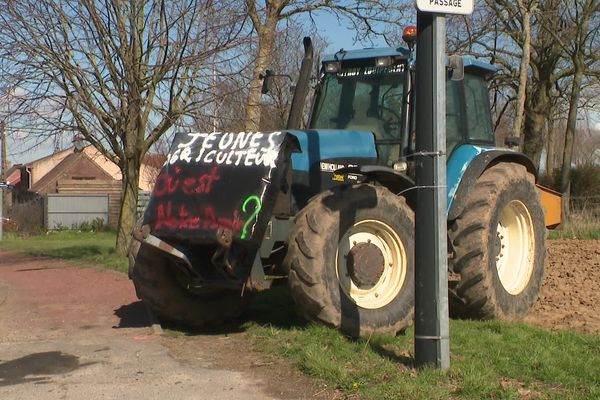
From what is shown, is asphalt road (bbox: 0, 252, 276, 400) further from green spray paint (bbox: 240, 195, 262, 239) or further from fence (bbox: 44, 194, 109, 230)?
fence (bbox: 44, 194, 109, 230)

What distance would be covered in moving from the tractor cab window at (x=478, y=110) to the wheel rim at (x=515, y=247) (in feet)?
2.90

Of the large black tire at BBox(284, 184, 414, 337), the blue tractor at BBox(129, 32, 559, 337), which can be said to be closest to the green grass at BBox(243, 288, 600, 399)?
the large black tire at BBox(284, 184, 414, 337)

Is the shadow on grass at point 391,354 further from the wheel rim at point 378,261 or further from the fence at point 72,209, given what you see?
the fence at point 72,209

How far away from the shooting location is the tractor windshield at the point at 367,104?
7617 millimetres

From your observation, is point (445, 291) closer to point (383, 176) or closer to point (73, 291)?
point (383, 176)

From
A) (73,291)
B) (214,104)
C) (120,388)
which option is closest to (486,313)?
(120,388)

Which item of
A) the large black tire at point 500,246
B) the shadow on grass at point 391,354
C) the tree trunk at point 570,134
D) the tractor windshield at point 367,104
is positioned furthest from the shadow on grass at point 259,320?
the tree trunk at point 570,134

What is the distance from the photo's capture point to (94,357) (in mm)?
6719

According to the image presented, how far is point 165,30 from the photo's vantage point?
14.9 metres

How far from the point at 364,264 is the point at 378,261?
159 mm

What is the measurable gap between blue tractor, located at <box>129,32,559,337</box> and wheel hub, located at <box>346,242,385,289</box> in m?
0.01

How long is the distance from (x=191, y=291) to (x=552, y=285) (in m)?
4.95

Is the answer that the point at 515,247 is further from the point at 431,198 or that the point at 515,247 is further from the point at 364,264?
the point at 431,198

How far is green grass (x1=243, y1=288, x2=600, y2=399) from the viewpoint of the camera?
199 inches
